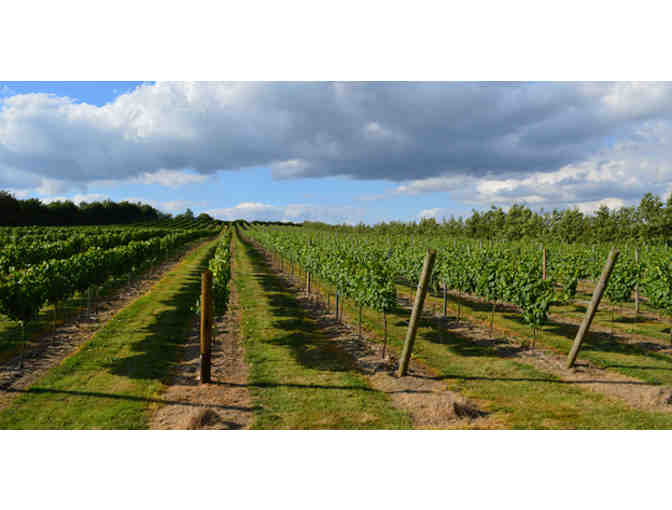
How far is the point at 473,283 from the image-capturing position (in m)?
15.8

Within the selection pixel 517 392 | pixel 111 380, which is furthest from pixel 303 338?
pixel 517 392

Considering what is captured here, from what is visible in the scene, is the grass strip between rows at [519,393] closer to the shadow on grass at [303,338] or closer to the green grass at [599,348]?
the shadow on grass at [303,338]

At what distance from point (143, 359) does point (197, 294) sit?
9.49m

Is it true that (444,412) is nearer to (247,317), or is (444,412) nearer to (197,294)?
(247,317)

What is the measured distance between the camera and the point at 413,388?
8891 mm

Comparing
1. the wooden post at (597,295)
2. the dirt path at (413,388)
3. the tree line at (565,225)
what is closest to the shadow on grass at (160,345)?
the dirt path at (413,388)

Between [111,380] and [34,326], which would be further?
[34,326]

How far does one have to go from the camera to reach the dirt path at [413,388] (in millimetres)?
7352

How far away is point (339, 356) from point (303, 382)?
7.32 feet

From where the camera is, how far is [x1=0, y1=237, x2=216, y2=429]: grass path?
7.40 m

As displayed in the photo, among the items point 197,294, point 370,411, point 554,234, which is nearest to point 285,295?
point 197,294

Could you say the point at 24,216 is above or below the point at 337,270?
above

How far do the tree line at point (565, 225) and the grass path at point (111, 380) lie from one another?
46809 millimetres

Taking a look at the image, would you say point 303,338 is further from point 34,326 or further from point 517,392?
point 34,326
